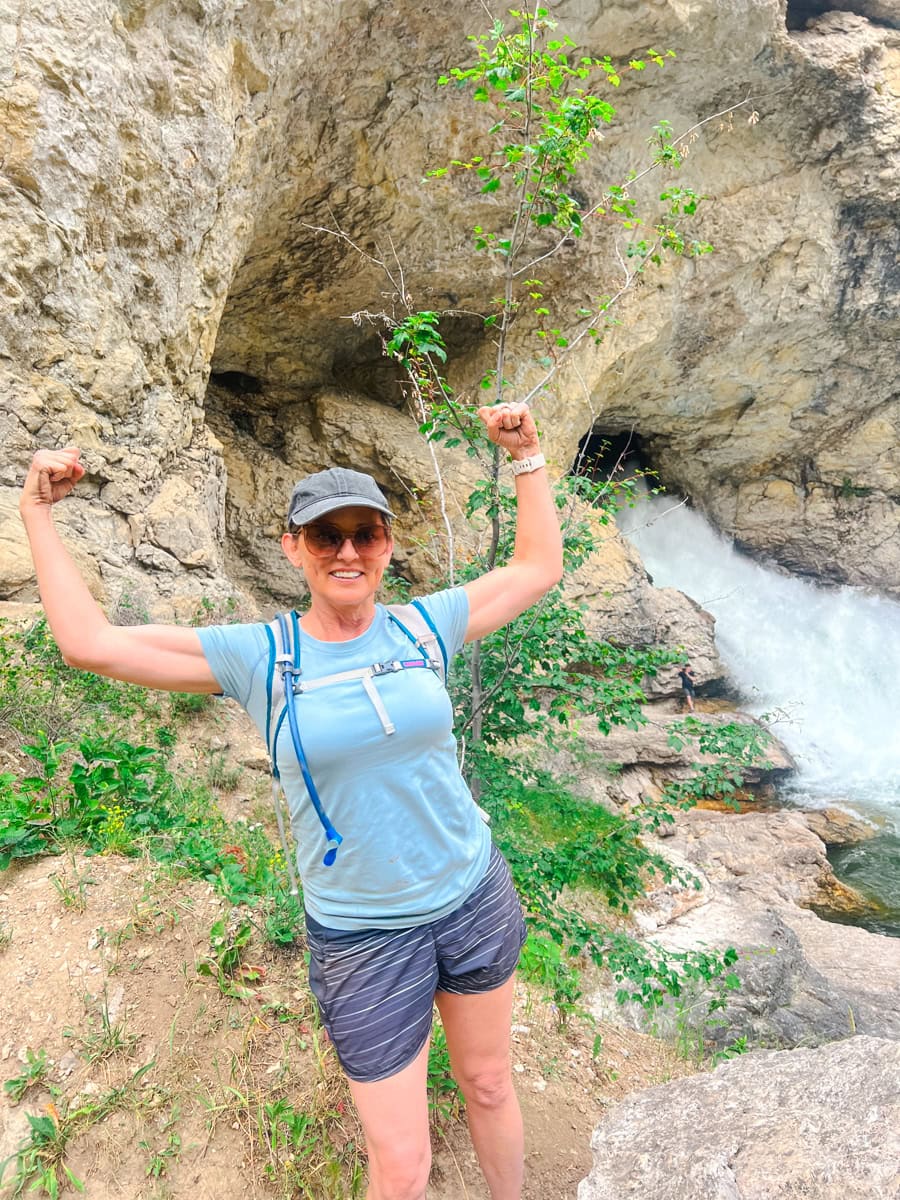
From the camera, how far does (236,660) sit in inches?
51.4

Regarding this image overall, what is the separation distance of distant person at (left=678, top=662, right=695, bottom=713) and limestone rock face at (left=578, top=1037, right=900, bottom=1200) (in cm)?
893

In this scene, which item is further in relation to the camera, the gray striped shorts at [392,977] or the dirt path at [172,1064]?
the dirt path at [172,1064]

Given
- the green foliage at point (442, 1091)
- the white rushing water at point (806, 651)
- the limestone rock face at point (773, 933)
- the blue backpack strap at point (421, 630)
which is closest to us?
the blue backpack strap at point (421, 630)

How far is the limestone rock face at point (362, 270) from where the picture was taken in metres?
4.47

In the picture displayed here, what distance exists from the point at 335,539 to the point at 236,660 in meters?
0.31

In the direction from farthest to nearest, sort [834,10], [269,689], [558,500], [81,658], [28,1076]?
[834,10] < [558,500] < [28,1076] < [269,689] < [81,658]

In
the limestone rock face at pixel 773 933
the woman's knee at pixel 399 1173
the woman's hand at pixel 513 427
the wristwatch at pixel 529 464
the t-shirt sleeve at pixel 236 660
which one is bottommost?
the limestone rock face at pixel 773 933

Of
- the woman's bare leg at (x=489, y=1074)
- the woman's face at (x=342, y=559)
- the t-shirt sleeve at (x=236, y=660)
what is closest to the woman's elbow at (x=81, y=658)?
the t-shirt sleeve at (x=236, y=660)

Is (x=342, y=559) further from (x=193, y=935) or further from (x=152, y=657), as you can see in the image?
(x=193, y=935)

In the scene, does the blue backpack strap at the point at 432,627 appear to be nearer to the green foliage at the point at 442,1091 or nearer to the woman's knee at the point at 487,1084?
the woman's knee at the point at 487,1084

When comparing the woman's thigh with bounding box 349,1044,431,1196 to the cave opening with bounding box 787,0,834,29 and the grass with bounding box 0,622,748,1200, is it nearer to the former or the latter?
the grass with bounding box 0,622,748,1200

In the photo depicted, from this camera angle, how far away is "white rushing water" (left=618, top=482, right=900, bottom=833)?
33.5 feet

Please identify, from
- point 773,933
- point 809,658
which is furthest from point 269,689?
point 809,658

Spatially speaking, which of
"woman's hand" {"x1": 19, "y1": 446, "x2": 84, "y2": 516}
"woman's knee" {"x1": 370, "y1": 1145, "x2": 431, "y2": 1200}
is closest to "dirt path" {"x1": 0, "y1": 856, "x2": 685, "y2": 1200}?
"woman's knee" {"x1": 370, "y1": 1145, "x2": 431, "y2": 1200}
